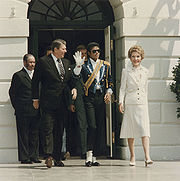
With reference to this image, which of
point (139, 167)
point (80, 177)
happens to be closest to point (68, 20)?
point (139, 167)

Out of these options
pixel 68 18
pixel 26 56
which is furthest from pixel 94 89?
pixel 68 18

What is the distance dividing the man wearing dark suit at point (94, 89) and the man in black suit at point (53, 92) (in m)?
0.32

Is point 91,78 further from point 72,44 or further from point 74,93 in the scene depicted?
point 72,44

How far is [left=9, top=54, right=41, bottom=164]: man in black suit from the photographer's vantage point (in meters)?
12.4

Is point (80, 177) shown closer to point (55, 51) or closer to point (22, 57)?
point (55, 51)

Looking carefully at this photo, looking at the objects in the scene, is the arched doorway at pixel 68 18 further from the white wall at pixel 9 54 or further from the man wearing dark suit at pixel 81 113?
the man wearing dark suit at pixel 81 113

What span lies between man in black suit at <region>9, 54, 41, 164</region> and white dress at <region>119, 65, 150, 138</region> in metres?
1.80

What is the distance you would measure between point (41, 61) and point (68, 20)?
2.52m

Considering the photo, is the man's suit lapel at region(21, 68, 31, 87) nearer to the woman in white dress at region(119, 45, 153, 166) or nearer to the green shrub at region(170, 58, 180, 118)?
the woman in white dress at region(119, 45, 153, 166)

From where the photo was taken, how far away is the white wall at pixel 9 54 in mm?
12773

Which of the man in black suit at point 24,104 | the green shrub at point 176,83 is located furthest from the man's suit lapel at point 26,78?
the green shrub at point 176,83

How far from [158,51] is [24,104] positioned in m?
2.81

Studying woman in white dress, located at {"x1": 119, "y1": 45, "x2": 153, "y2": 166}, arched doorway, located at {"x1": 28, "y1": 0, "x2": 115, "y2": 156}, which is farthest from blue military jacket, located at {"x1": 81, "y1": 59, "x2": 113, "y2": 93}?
arched doorway, located at {"x1": 28, "y1": 0, "x2": 115, "y2": 156}

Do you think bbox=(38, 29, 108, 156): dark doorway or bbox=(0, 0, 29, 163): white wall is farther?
bbox=(38, 29, 108, 156): dark doorway
